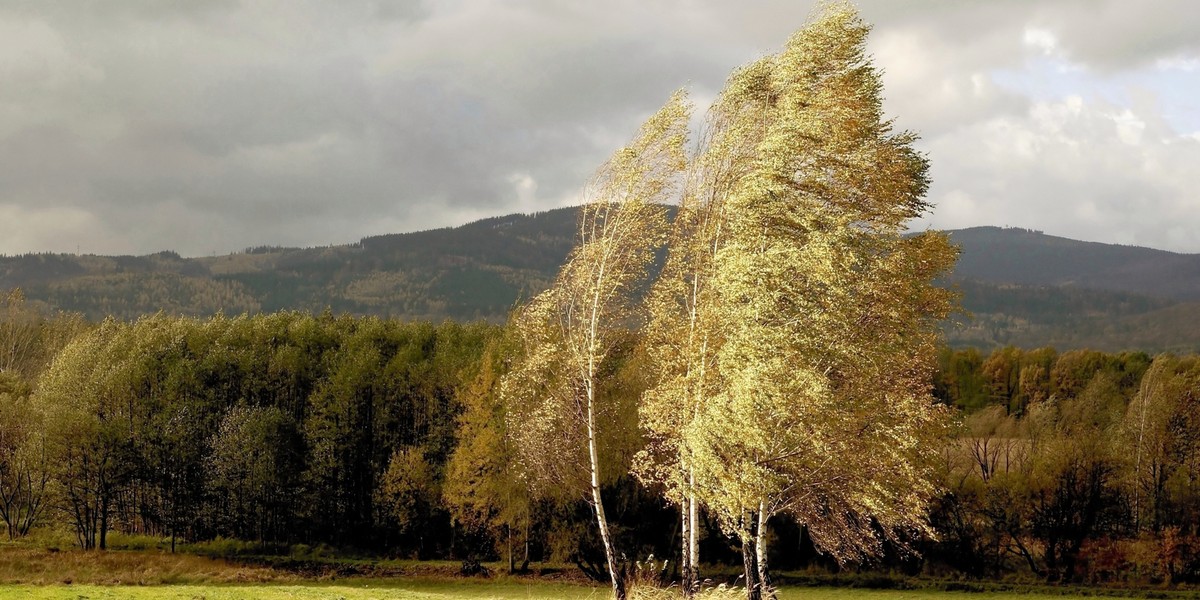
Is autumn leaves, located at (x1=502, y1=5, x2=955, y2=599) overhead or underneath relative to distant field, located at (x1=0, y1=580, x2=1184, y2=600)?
overhead

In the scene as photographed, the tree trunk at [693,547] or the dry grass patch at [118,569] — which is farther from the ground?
the tree trunk at [693,547]

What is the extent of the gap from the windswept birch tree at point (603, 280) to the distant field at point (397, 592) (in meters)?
10.0

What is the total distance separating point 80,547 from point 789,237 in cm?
6089

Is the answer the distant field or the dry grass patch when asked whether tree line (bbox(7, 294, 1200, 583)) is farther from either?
the dry grass patch

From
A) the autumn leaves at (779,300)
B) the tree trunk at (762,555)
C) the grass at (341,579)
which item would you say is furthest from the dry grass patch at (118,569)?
the tree trunk at (762,555)

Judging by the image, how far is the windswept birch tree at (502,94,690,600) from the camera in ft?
108

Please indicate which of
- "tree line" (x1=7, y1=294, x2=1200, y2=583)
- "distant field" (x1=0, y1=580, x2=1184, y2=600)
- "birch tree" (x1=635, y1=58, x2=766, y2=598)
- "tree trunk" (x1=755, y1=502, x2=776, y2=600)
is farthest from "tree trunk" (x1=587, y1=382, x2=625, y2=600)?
"tree line" (x1=7, y1=294, x2=1200, y2=583)

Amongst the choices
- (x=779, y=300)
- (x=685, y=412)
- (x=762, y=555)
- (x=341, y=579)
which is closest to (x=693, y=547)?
(x=762, y=555)

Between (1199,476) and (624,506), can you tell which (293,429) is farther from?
(1199,476)

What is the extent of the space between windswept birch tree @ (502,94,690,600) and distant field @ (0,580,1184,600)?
32.9 ft

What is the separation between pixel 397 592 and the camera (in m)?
40.8

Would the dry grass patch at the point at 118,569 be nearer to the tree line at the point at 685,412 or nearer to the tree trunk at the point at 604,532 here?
the tree line at the point at 685,412

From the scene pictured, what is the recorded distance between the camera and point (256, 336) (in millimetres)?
81625

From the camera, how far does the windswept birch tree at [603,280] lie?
32906 mm
